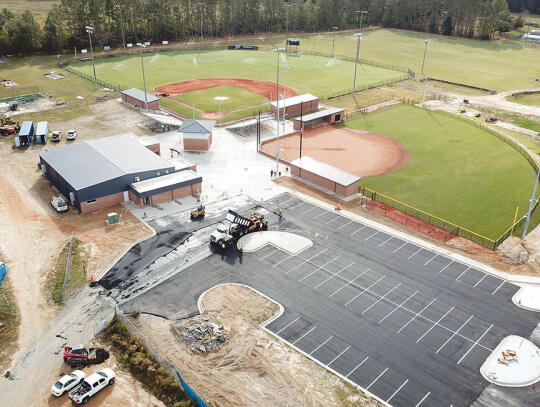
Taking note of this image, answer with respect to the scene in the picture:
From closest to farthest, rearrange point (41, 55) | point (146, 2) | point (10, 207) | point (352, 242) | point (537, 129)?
point (352, 242) < point (10, 207) < point (537, 129) < point (41, 55) < point (146, 2)

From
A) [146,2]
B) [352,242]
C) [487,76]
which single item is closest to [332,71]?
[487,76]

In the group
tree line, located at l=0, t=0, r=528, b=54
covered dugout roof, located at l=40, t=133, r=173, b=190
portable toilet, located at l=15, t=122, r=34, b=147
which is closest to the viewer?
covered dugout roof, located at l=40, t=133, r=173, b=190

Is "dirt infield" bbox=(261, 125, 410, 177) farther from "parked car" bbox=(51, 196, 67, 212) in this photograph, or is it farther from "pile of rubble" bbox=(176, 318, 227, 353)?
"pile of rubble" bbox=(176, 318, 227, 353)

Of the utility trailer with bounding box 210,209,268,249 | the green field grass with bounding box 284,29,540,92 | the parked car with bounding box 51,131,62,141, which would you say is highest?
the green field grass with bounding box 284,29,540,92

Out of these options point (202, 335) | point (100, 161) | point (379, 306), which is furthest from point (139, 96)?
point (379, 306)

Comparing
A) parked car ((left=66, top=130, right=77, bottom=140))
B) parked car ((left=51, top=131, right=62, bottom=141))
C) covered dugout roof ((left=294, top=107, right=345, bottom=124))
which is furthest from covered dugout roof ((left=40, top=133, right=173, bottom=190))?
covered dugout roof ((left=294, top=107, right=345, bottom=124))

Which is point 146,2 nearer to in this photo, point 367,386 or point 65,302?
point 65,302
